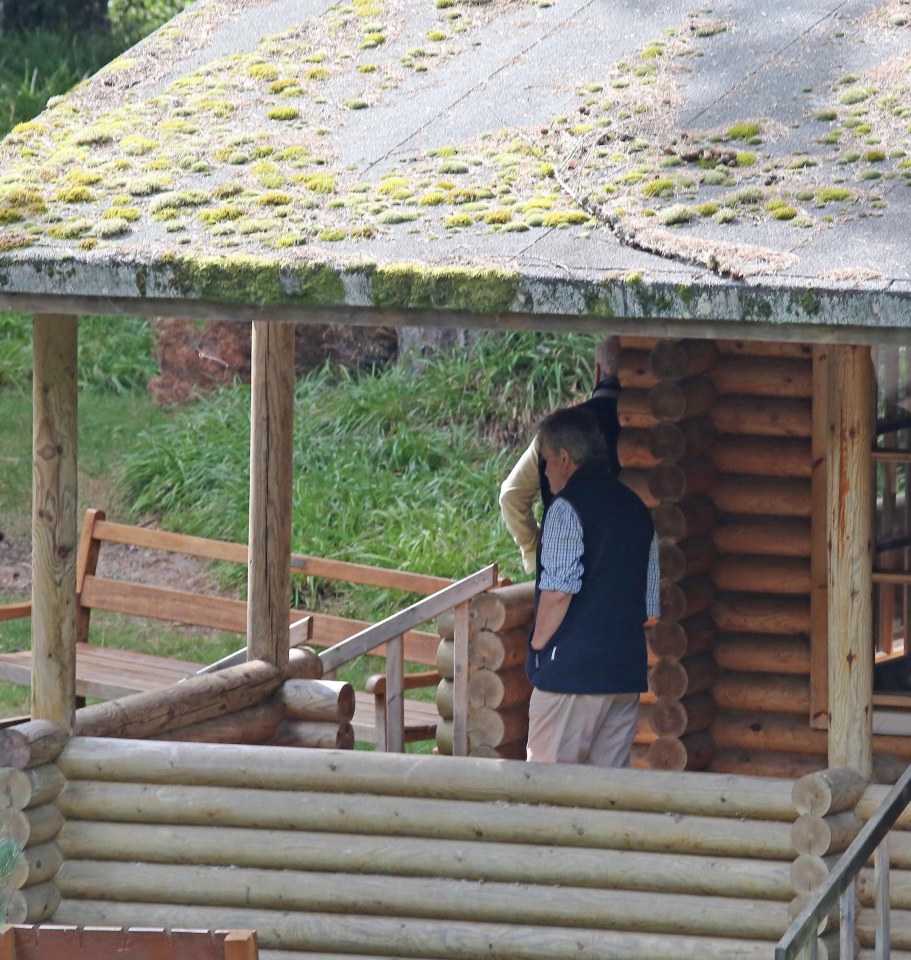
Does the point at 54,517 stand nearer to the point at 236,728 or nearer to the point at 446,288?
the point at 236,728

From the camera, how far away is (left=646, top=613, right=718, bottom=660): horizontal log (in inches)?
332

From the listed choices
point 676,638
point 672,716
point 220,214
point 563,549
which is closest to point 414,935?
point 563,549

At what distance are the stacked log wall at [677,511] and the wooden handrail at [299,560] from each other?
2.24m

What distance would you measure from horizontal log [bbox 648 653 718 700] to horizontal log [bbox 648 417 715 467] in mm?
925

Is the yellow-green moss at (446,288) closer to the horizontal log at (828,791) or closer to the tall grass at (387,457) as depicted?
the horizontal log at (828,791)

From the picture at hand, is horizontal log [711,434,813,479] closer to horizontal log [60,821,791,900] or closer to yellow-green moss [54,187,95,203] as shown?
horizontal log [60,821,791,900]

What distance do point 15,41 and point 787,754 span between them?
16.1m

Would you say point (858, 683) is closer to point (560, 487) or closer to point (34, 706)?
point (560, 487)

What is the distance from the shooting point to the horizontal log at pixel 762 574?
8.52m

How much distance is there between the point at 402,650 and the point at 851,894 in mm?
3649

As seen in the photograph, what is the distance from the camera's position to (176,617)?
38.3ft

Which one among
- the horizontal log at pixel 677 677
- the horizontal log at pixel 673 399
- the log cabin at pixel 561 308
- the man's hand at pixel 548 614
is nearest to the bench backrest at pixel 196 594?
the log cabin at pixel 561 308

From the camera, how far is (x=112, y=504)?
1574cm

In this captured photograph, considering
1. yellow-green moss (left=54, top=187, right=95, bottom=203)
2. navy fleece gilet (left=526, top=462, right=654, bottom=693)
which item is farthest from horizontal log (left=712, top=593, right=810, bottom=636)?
yellow-green moss (left=54, top=187, right=95, bottom=203)
